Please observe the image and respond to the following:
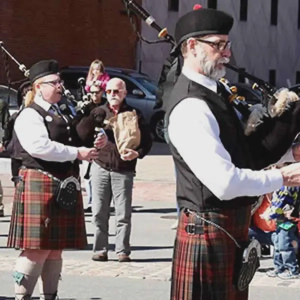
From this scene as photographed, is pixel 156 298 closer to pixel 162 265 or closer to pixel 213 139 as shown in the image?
pixel 162 265

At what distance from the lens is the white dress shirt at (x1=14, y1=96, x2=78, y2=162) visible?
19.9ft

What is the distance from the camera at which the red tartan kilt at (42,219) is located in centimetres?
626

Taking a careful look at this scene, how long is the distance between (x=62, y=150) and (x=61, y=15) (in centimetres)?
2171

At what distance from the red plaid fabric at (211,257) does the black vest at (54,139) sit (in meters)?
2.10

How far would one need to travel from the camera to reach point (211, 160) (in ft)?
12.8

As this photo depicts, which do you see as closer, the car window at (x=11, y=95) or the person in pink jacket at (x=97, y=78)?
the person in pink jacket at (x=97, y=78)

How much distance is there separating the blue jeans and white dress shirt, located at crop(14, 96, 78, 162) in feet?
8.63

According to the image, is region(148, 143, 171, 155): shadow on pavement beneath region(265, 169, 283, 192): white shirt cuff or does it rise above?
above

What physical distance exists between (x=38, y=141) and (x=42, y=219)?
0.57 m

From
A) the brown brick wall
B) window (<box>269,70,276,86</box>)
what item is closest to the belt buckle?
the brown brick wall

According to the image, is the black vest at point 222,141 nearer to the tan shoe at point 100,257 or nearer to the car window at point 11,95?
the tan shoe at point 100,257

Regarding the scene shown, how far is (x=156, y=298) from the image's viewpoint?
290 inches

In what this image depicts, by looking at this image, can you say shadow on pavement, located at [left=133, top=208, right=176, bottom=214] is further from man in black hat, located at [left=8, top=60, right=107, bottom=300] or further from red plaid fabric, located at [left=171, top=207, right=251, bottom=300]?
red plaid fabric, located at [left=171, top=207, right=251, bottom=300]

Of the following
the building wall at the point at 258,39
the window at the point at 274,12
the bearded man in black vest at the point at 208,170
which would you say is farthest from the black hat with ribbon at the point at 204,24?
the window at the point at 274,12
